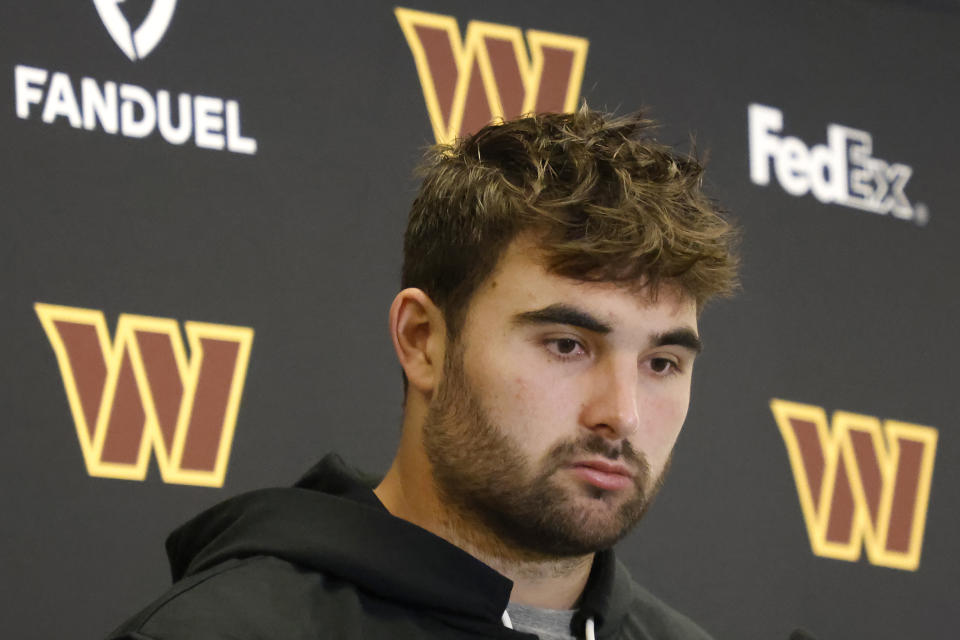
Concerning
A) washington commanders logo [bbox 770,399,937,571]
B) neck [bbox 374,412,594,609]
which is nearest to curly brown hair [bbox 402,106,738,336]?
neck [bbox 374,412,594,609]

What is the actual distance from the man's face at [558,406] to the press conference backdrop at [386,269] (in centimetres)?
87

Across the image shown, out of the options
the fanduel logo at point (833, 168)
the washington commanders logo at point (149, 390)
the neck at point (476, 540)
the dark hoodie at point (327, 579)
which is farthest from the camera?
the fanduel logo at point (833, 168)

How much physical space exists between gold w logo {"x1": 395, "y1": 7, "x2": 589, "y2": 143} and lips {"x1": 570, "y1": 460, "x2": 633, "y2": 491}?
1.11m

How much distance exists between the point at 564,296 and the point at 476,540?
0.70ft

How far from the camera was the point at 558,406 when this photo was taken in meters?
1.13

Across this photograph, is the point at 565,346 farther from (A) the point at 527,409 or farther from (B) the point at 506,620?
(B) the point at 506,620

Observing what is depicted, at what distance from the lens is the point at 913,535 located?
7.67 ft

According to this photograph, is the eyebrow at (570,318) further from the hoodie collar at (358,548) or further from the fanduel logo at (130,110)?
the fanduel logo at (130,110)

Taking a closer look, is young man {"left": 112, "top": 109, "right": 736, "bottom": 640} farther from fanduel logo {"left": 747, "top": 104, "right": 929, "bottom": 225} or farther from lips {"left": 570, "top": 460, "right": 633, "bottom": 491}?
fanduel logo {"left": 747, "top": 104, "right": 929, "bottom": 225}

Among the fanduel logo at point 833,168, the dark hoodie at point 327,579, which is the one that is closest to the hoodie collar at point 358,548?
the dark hoodie at point 327,579

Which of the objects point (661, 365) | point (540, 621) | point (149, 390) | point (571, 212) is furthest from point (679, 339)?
point (149, 390)

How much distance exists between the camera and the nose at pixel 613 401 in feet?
3.67

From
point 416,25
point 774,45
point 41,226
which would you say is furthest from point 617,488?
point 774,45

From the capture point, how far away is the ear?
1226 mm
